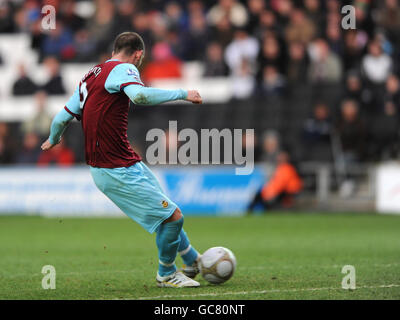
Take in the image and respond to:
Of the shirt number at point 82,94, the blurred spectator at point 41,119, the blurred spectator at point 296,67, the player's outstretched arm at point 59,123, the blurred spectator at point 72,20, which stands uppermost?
the blurred spectator at point 72,20

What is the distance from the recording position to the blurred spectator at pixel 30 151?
2044cm

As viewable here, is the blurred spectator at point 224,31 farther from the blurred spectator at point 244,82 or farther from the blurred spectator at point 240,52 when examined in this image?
the blurred spectator at point 244,82

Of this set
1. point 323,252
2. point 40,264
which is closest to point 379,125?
point 323,252

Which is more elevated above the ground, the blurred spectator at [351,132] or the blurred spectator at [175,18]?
the blurred spectator at [175,18]

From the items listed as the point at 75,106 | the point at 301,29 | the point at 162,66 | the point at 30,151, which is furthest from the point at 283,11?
the point at 75,106

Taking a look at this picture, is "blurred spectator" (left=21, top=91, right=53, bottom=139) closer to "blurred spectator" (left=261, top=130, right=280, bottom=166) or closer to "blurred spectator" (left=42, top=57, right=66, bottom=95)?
"blurred spectator" (left=42, top=57, right=66, bottom=95)

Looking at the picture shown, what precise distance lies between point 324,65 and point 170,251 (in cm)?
1236

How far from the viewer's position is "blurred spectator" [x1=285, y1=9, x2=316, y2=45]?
19844mm

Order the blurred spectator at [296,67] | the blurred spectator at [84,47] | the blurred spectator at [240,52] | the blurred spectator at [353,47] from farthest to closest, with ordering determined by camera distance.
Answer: the blurred spectator at [84,47] → the blurred spectator at [240,52] → the blurred spectator at [296,67] → the blurred spectator at [353,47]

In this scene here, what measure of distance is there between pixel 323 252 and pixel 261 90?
8.88 meters

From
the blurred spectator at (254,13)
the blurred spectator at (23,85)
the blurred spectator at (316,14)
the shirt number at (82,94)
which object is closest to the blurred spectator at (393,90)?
the blurred spectator at (316,14)

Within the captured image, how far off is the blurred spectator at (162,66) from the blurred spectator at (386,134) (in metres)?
5.40

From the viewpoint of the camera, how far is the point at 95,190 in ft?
63.0
